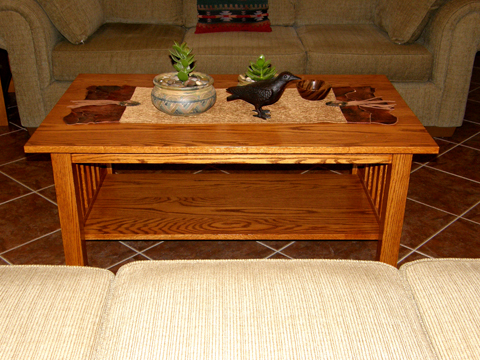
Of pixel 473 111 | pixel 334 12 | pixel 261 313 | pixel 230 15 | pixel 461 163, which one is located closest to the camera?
pixel 261 313

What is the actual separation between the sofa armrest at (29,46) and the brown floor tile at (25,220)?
2.04ft

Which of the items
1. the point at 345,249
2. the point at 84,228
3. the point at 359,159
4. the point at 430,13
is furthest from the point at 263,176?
the point at 430,13

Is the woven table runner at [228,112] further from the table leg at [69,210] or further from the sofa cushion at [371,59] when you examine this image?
the sofa cushion at [371,59]

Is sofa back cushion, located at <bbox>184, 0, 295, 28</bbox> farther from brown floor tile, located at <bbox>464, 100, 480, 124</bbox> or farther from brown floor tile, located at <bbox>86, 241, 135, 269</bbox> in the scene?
brown floor tile, located at <bbox>86, 241, 135, 269</bbox>

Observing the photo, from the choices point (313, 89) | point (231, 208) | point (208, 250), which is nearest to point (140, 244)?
point (208, 250)

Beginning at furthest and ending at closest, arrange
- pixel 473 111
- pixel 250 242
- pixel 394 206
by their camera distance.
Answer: pixel 473 111, pixel 250 242, pixel 394 206

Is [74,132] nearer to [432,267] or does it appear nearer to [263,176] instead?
[263,176]

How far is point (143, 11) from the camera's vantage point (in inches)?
114

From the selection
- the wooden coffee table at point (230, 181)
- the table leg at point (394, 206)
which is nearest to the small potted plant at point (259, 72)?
the wooden coffee table at point (230, 181)

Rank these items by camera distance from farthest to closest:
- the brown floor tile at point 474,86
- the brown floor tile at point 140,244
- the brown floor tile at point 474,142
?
the brown floor tile at point 474,86 → the brown floor tile at point 474,142 → the brown floor tile at point 140,244

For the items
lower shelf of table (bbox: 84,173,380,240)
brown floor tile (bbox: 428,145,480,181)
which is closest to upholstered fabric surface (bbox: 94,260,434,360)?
lower shelf of table (bbox: 84,173,380,240)

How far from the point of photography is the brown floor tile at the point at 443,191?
2.14 m

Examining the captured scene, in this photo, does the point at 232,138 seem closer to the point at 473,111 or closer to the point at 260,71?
the point at 260,71

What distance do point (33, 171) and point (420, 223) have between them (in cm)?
166
